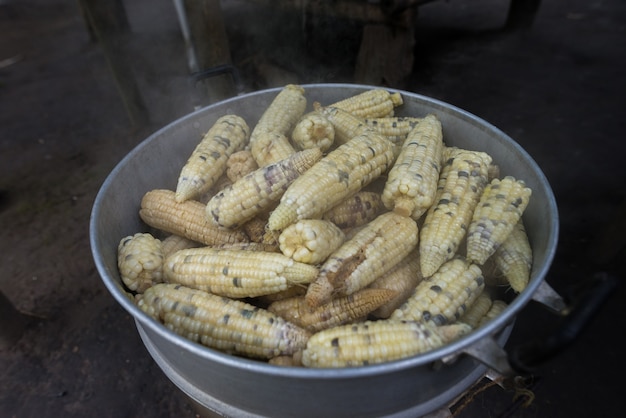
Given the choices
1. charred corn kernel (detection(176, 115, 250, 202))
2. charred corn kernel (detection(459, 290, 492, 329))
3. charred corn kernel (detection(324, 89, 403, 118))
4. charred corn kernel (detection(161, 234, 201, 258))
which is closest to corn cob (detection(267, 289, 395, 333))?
charred corn kernel (detection(459, 290, 492, 329))

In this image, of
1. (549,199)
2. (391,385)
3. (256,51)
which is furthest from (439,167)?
(256,51)

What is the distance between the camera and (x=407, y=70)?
16.6 feet

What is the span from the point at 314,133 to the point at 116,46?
165 inches

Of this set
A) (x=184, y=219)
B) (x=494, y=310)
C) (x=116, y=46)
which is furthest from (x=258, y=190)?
(x=116, y=46)

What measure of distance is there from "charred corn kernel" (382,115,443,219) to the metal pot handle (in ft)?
2.50

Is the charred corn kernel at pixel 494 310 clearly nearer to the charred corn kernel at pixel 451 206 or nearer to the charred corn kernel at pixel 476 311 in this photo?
the charred corn kernel at pixel 476 311

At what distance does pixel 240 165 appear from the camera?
2186 millimetres

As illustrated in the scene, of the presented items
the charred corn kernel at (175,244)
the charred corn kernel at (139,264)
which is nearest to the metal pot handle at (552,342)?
the charred corn kernel at (139,264)

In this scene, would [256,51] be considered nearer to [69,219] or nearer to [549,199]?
[69,219]

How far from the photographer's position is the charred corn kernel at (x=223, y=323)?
1.55m

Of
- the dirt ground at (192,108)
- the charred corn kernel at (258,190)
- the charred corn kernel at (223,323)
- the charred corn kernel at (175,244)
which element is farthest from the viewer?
the dirt ground at (192,108)

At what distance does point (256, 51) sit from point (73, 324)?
15.8 feet

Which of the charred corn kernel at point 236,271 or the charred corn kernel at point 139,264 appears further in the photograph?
the charred corn kernel at point 139,264

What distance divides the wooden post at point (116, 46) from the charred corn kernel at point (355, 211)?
443 cm
